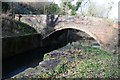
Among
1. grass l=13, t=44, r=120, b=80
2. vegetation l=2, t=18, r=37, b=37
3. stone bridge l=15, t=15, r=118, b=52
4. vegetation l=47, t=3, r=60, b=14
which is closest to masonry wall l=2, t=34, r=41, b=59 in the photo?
vegetation l=2, t=18, r=37, b=37

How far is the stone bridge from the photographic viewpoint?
18.7m

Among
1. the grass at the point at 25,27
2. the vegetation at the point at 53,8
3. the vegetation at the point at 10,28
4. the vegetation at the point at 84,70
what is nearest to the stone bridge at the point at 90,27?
the grass at the point at 25,27

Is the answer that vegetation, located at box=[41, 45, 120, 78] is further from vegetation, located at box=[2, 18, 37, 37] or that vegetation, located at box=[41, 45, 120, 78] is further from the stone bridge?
vegetation, located at box=[2, 18, 37, 37]

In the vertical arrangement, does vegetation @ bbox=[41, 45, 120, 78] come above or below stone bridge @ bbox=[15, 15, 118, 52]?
below

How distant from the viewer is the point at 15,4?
82.0ft

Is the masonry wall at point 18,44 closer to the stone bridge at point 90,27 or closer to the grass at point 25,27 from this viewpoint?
the grass at point 25,27

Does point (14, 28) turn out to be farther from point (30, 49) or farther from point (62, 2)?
point (62, 2)

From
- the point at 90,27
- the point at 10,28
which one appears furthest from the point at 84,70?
the point at 90,27

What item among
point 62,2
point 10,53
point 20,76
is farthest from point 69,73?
point 62,2

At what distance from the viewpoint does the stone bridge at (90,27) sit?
18.7m

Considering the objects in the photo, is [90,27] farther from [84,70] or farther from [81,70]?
[81,70]

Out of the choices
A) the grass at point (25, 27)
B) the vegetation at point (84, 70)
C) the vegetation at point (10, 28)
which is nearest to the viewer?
the vegetation at point (84, 70)

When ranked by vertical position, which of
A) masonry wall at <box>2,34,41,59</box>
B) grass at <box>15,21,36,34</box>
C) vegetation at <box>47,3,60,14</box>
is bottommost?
masonry wall at <box>2,34,41,59</box>

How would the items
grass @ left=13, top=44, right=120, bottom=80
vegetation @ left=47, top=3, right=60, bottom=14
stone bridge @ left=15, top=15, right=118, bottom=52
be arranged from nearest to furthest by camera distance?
grass @ left=13, top=44, right=120, bottom=80 < stone bridge @ left=15, top=15, right=118, bottom=52 < vegetation @ left=47, top=3, right=60, bottom=14
